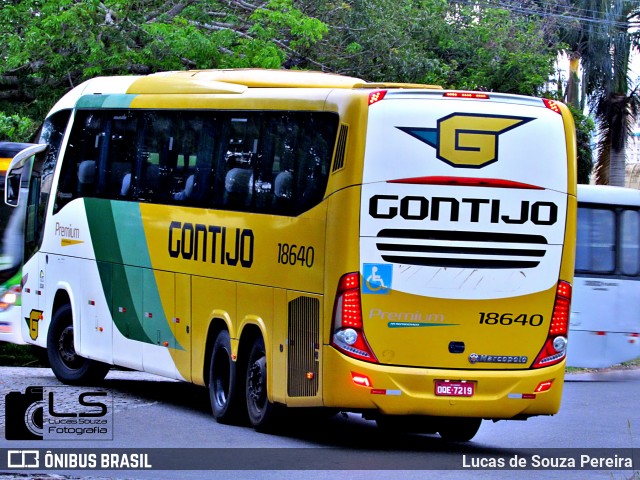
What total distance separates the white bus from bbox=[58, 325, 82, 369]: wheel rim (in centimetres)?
860

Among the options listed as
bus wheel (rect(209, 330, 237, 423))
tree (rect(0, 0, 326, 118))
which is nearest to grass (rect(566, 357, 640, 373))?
tree (rect(0, 0, 326, 118))

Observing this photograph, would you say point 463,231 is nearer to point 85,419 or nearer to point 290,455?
point 290,455

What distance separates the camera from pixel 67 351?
17.3 m

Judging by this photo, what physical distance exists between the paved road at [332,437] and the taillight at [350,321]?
35.3 inches

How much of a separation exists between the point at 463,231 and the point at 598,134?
29.6 metres

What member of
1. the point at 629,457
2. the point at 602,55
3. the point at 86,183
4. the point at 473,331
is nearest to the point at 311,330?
the point at 473,331

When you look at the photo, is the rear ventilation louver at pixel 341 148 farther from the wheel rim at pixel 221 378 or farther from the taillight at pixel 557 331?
the wheel rim at pixel 221 378

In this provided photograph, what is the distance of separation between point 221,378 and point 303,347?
7.44 ft

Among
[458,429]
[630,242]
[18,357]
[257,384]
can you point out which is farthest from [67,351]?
[630,242]

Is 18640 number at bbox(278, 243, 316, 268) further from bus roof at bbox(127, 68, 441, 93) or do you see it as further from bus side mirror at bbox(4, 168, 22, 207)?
bus side mirror at bbox(4, 168, 22, 207)

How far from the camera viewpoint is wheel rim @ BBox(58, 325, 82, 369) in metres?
17.2

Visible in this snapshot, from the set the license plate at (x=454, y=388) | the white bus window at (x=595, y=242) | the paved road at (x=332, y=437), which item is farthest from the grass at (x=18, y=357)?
the license plate at (x=454, y=388)

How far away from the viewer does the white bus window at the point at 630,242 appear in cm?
2191

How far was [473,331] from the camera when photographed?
1153 cm
